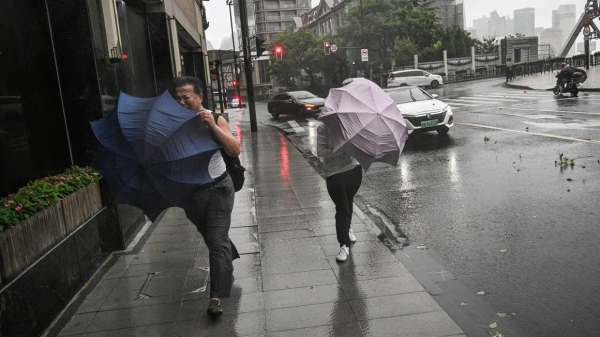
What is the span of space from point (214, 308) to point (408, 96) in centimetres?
1220

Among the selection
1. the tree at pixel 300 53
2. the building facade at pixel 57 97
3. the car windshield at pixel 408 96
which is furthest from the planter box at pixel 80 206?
the tree at pixel 300 53

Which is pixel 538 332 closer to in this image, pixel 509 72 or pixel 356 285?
pixel 356 285

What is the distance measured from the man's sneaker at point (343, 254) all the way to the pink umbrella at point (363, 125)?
0.97 meters

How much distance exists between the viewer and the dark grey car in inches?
987

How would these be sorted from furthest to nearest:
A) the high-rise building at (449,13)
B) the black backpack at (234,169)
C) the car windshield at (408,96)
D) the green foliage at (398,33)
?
the high-rise building at (449,13), the green foliage at (398,33), the car windshield at (408,96), the black backpack at (234,169)

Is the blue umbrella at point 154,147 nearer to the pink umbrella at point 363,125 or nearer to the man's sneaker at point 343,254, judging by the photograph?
the pink umbrella at point 363,125

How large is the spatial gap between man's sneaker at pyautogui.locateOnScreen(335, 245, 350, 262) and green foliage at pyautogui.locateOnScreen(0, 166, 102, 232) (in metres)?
2.76

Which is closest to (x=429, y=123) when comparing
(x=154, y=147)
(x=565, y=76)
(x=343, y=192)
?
(x=343, y=192)

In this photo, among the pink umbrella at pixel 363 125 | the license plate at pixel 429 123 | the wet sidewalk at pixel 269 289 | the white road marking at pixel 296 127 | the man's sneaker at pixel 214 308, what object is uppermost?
the pink umbrella at pixel 363 125

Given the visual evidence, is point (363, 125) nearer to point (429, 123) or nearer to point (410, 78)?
point (429, 123)

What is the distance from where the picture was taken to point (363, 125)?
483cm

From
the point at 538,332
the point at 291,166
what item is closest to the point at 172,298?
the point at 538,332

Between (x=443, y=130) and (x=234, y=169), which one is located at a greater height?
(x=234, y=169)

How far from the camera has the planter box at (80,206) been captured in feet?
15.4
